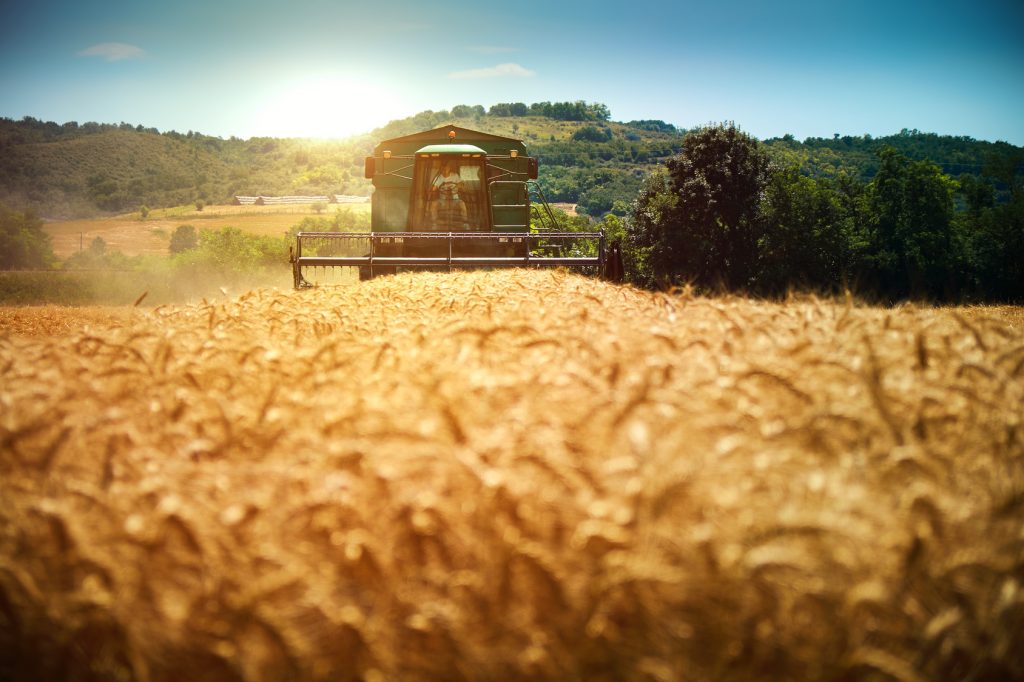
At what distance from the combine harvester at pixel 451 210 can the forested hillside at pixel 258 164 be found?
108 feet

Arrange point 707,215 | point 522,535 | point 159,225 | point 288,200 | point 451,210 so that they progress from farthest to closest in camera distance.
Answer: point 288,200, point 159,225, point 707,215, point 451,210, point 522,535

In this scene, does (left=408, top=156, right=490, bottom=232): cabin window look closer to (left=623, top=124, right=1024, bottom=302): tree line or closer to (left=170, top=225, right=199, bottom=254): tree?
(left=623, top=124, right=1024, bottom=302): tree line

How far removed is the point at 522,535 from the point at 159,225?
271 feet

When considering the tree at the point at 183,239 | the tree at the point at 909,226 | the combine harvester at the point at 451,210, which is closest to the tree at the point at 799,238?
the tree at the point at 909,226

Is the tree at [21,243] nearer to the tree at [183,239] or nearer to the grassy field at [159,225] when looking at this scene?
the grassy field at [159,225]

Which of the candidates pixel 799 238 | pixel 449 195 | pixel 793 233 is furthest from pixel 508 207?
pixel 799 238

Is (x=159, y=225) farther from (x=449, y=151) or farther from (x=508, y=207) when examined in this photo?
(x=449, y=151)

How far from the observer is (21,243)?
158 ft

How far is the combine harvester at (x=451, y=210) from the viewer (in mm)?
15289

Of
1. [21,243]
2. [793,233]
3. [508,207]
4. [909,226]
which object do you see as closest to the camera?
[508,207]

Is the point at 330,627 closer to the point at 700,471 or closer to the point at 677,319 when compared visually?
the point at 700,471

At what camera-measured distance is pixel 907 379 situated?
2596 mm

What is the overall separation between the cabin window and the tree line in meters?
17.0

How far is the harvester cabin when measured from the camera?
17312 mm
